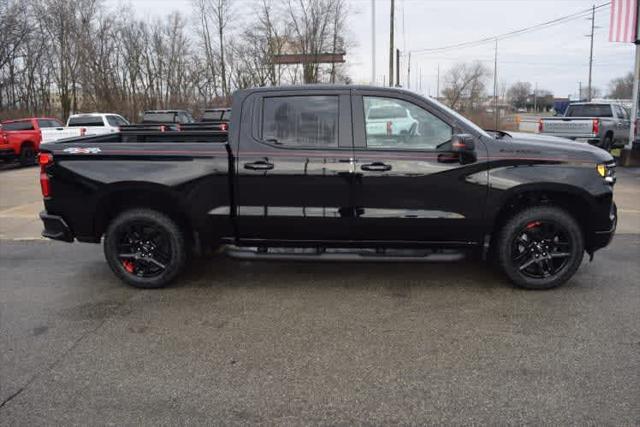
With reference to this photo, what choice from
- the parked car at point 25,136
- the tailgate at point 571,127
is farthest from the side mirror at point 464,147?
the parked car at point 25,136

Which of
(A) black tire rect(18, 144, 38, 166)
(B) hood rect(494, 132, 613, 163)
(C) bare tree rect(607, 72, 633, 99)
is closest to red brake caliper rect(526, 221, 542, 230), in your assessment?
(B) hood rect(494, 132, 613, 163)

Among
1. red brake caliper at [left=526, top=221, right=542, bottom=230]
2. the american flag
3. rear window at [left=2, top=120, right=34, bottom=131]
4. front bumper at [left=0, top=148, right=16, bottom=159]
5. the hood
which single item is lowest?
red brake caliper at [left=526, top=221, right=542, bottom=230]

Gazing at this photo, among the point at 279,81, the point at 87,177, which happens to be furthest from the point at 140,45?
the point at 87,177

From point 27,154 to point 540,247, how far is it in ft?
60.0

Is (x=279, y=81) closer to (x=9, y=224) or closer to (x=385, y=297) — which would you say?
(x=9, y=224)

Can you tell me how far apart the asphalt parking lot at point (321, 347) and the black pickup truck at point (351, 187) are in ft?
1.49

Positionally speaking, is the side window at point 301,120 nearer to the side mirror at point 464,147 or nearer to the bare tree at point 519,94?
the side mirror at point 464,147

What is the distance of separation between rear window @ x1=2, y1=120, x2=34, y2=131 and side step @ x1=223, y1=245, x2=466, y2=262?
54.2 feet

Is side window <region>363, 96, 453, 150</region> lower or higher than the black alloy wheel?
higher

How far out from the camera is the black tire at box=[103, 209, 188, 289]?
4.97 metres

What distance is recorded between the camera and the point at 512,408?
116 inches

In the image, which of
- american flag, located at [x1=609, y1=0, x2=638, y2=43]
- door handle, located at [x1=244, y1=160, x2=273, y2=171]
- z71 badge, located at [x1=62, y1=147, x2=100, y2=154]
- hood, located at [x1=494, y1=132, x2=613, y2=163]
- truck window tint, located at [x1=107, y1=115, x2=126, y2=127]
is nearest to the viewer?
hood, located at [x1=494, y1=132, x2=613, y2=163]

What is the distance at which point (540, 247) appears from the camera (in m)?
4.84

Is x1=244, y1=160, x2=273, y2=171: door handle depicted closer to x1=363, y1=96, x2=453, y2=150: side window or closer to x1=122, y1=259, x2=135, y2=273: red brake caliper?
x1=363, y1=96, x2=453, y2=150: side window
